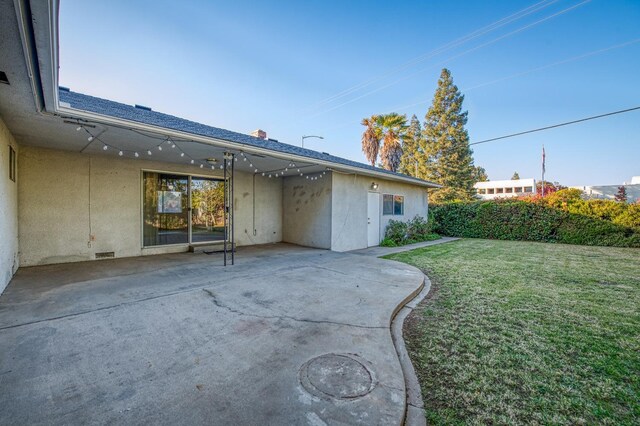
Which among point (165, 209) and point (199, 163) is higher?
point (199, 163)

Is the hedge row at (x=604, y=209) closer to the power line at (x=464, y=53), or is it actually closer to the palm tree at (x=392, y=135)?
the power line at (x=464, y=53)

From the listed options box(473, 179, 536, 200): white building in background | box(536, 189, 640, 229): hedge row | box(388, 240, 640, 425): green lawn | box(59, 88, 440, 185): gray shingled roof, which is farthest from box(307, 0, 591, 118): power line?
box(473, 179, 536, 200): white building in background

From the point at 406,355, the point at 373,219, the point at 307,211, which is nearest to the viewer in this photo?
the point at 406,355

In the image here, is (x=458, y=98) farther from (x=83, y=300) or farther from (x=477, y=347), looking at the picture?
(x=83, y=300)

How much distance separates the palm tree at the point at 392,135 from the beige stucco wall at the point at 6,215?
18.2m

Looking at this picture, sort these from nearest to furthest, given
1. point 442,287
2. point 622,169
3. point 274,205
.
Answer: point 442,287 < point 274,205 < point 622,169

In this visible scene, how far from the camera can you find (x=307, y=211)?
9258 mm

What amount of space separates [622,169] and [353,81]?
64.9 feet

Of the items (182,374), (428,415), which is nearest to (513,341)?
(428,415)

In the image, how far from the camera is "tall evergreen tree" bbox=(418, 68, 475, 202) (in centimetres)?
2419

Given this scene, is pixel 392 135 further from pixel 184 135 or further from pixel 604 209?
pixel 184 135

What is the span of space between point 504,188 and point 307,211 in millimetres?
40057

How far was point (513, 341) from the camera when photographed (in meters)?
2.82

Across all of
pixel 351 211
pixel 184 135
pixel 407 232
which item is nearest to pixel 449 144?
pixel 407 232
